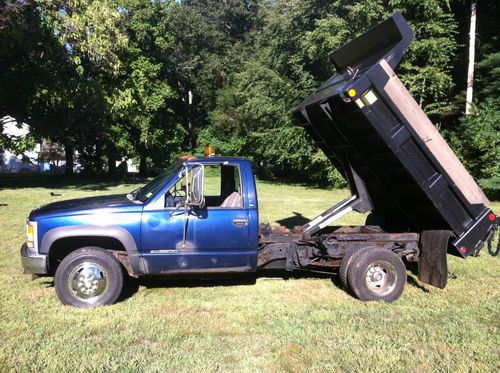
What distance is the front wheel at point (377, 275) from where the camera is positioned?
599 centimetres

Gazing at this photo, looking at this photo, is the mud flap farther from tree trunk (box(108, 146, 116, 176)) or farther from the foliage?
tree trunk (box(108, 146, 116, 176))

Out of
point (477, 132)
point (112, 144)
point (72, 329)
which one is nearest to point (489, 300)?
point (72, 329)

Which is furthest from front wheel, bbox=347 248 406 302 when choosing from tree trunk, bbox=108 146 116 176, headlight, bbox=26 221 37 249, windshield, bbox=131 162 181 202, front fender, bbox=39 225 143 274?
tree trunk, bbox=108 146 116 176

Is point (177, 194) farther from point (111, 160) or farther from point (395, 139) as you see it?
point (111, 160)

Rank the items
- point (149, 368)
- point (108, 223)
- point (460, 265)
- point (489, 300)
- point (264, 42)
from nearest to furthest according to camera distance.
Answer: point (149, 368) → point (108, 223) → point (489, 300) → point (460, 265) → point (264, 42)

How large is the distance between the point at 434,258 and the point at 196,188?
319 centimetres

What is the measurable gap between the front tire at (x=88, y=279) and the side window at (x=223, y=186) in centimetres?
158

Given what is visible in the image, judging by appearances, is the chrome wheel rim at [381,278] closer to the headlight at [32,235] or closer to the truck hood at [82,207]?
the truck hood at [82,207]

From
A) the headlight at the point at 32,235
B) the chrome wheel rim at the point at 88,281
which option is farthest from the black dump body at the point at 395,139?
the headlight at the point at 32,235

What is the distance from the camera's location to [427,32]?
22297mm

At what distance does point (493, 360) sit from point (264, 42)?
3259 centimetres

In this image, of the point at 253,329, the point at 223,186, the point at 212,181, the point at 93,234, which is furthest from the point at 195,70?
the point at 253,329

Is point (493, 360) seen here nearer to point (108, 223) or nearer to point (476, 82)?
point (108, 223)

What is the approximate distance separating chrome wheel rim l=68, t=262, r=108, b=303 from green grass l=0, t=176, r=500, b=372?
0.22 meters
